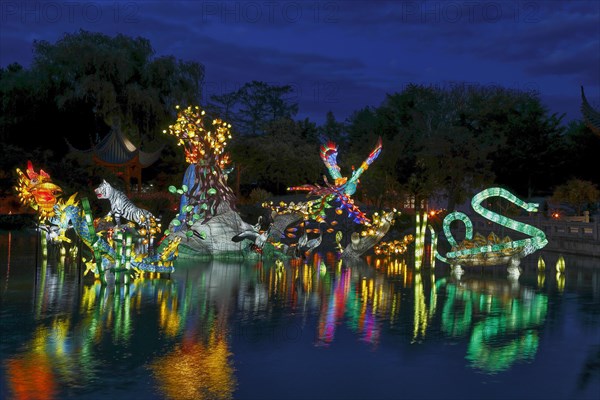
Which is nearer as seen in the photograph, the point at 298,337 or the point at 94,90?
the point at 298,337

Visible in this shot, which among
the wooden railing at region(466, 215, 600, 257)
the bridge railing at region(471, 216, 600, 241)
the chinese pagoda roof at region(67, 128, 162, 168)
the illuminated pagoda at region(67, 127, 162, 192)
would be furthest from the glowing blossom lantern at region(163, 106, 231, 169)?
the chinese pagoda roof at region(67, 128, 162, 168)

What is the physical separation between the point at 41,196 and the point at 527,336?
46.9ft

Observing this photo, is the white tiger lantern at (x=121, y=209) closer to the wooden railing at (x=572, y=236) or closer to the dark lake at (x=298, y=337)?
the dark lake at (x=298, y=337)

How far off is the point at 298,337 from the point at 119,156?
3420 centimetres

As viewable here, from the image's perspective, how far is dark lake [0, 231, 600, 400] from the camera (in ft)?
28.3

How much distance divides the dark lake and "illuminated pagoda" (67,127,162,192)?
978 inches

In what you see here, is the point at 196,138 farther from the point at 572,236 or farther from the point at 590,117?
the point at 590,117

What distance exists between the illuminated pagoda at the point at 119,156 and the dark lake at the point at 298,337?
81.5ft

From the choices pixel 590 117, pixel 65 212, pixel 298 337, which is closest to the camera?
pixel 298 337

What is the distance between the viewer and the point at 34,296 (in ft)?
50.2

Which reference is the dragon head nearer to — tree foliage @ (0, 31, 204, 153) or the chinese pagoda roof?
the chinese pagoda roof

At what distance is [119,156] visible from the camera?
43875mm

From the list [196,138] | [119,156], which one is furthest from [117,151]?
[196,138]

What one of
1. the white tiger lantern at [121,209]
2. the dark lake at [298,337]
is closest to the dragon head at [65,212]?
the dark lake at [298,337]
